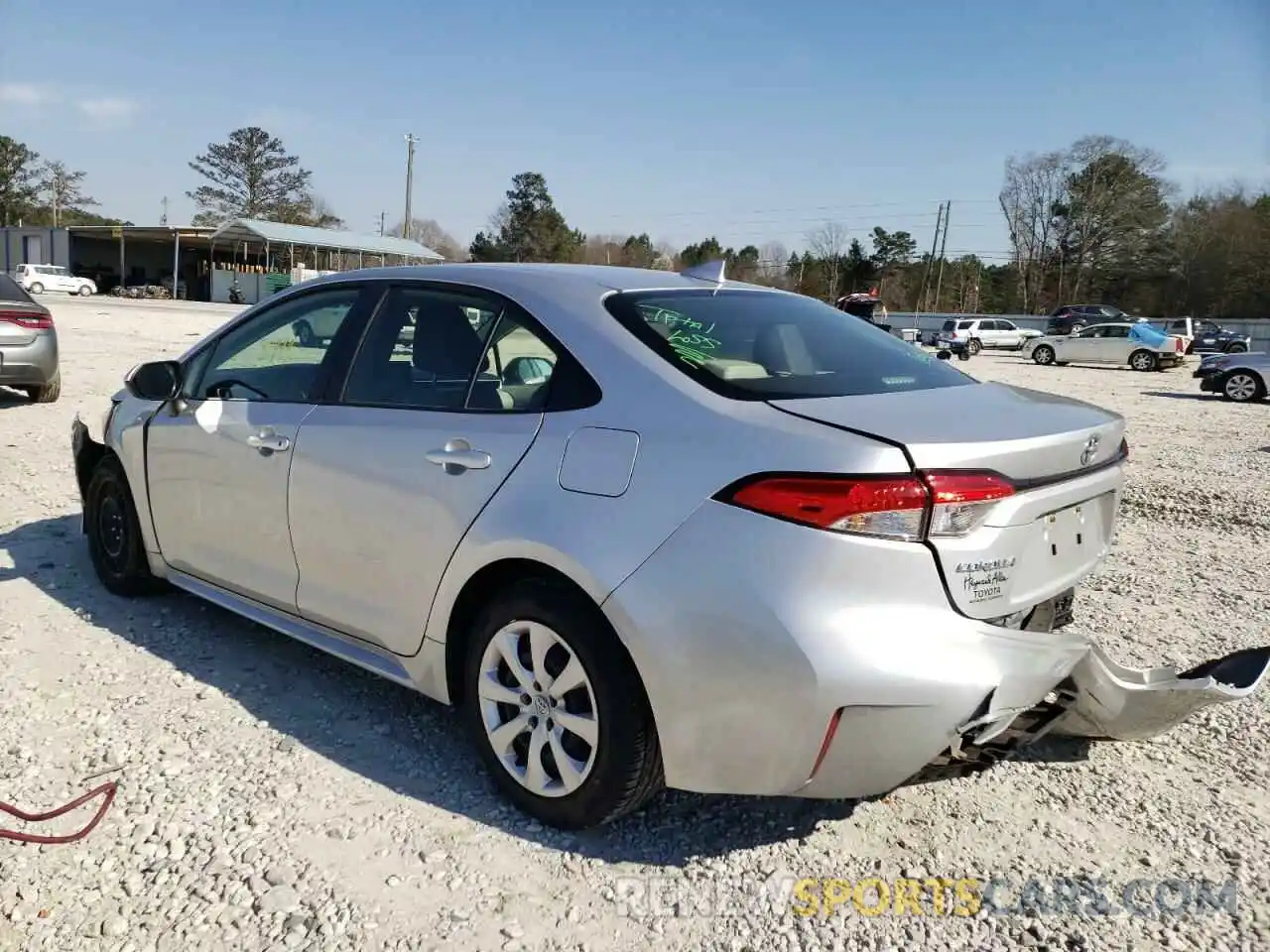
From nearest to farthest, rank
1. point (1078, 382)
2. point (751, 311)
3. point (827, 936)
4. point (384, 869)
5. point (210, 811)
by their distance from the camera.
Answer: point (827, 936), point (384, 869), point (210, 811), point (751, 311), point (1078, 382)

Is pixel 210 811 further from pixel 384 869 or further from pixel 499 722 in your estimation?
pixel 499 722

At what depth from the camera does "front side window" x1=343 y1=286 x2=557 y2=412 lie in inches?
116

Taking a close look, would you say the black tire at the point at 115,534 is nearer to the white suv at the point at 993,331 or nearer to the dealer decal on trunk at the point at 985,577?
the dealer decal on trunk at the point at 985,577

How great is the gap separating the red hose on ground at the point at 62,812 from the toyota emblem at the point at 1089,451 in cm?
297

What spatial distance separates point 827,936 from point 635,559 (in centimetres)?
104

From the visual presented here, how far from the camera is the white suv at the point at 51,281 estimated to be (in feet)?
158

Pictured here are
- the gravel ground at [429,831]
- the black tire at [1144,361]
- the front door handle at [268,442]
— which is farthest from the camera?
the black tire at [1144,361]

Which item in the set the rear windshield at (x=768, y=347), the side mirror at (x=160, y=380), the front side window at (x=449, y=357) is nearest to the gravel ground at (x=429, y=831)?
the side mirror at (x=160, y=380)

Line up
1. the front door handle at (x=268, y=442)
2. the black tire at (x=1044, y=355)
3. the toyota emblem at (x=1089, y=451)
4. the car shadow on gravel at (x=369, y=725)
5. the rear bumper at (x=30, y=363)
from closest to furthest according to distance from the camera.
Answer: the toyota emblem at (x=1089, y=451), the car shadow on gravel at (x=369, y=725), the front door handle at (x=268, y=442), the rear bumper at (x=30, y=363), the black tire at (x=1044, y=355)

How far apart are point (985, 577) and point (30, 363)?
10.7 m

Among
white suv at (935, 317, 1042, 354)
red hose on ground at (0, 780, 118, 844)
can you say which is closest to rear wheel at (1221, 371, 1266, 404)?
red hose on ground at (0, 780, 118, 844)

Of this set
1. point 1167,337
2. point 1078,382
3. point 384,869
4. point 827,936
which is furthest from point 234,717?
point 1167,337

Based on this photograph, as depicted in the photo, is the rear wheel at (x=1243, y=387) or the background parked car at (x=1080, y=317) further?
the background parked car at (x=1080, y=317)

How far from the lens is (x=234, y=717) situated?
347 cm
